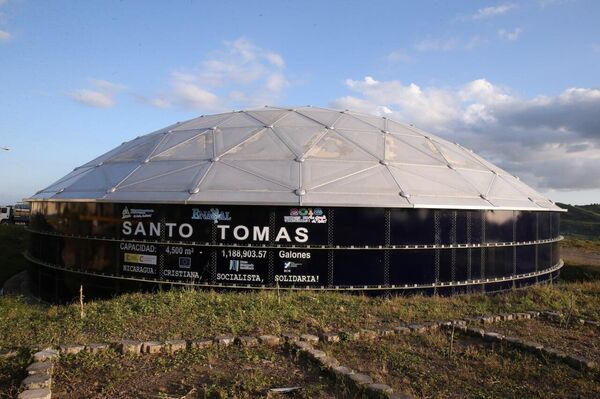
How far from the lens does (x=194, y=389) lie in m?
5.58

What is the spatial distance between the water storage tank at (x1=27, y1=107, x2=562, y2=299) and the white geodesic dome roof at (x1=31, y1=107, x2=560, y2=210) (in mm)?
58

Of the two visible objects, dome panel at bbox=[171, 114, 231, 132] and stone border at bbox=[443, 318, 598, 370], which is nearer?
stone border at bbox=[443, 318, 598, 370]

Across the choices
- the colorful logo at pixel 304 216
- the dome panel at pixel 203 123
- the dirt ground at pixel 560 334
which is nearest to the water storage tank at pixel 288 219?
the colorful logo at pixel 304 216

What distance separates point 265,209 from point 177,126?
838cm

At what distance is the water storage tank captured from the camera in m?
12.7

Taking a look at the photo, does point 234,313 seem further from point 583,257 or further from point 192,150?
point 583,257

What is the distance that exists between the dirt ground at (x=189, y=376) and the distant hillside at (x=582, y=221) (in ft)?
272

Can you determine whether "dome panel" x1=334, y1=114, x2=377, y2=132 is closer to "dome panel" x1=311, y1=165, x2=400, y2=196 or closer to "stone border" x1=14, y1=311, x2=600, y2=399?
"dome panel" x1=311, y1=165, x2=400, y2=196

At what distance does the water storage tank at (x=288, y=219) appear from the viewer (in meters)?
12.7

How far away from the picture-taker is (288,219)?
12617mm

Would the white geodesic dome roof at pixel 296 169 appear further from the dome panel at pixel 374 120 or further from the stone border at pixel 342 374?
the stone border at pixel 342 374

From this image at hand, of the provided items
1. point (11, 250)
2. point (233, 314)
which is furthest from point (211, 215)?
point (11, 250)

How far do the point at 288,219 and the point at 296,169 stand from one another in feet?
6.37

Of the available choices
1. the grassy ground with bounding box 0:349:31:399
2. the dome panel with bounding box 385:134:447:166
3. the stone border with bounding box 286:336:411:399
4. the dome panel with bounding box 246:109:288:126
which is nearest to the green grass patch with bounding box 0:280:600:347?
the grassy ground with bounding box 0:349:31:399
